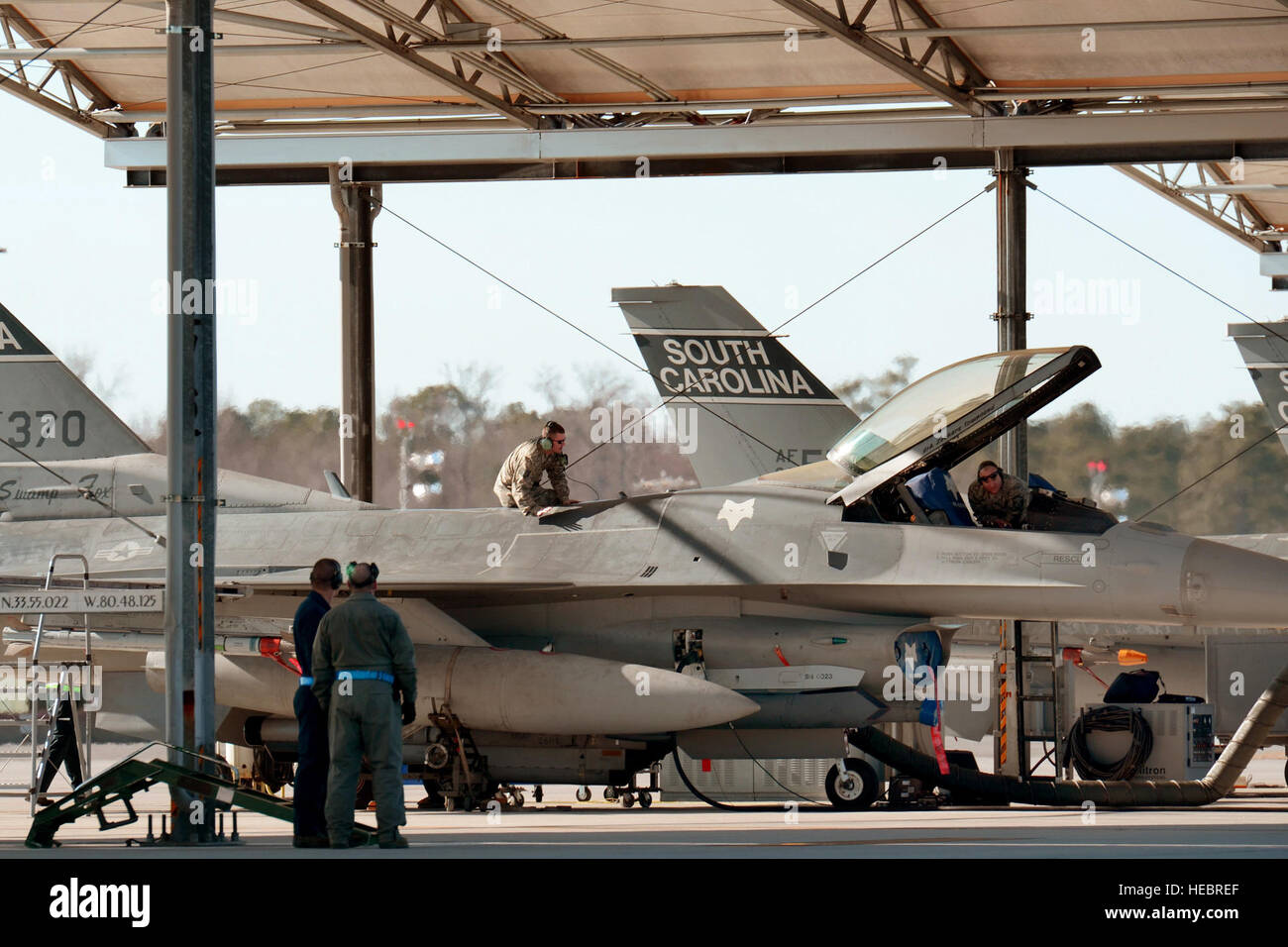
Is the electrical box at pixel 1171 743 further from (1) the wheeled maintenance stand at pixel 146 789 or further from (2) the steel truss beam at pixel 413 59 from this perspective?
(2) the steel truss beam at pixel 413 59

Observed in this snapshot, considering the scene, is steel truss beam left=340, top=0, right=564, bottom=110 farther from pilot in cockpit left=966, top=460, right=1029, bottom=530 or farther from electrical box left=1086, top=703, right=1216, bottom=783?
electrical box left=1086, top=703, right=1216, bottom=783

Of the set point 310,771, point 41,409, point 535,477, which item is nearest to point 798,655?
point 535,477

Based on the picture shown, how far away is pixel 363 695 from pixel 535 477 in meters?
5.71

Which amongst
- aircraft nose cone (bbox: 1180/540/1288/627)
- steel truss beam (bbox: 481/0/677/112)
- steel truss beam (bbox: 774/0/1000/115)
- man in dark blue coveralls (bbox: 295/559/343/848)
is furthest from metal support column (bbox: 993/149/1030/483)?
man in dark blue coveralls (bbox: 295/559/343/848)

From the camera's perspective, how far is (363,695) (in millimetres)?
8383

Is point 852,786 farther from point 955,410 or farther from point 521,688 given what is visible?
point 955,410

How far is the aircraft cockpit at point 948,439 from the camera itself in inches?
481

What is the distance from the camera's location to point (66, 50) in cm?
1702

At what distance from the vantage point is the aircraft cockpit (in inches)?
481

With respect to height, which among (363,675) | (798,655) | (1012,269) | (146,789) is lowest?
(146,789)

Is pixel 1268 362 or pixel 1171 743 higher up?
pixel 1268 362

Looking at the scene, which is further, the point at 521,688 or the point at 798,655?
the point at 798,655

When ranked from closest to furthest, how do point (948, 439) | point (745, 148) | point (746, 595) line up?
1. point (948, 439)
2. point (746, 595)
3. point (745, 148)
